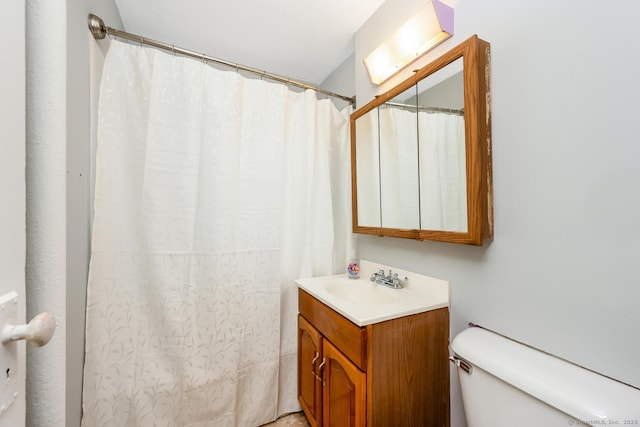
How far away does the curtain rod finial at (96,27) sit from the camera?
1024 mm

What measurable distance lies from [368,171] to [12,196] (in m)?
1.40

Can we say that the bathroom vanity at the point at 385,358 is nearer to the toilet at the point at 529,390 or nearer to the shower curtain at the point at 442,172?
the toilet at the point at 529,390

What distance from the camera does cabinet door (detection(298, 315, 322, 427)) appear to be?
4.02ft

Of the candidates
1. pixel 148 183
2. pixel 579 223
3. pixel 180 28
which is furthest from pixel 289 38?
pixel 579 223

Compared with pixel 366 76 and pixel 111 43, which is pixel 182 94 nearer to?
pixel 111 43

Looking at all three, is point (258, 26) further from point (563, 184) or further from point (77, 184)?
point (563, 184)

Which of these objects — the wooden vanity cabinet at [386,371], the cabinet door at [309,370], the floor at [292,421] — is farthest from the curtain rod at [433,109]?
the floor at [292,421]

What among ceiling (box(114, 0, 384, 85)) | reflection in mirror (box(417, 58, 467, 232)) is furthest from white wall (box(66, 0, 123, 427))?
reflection in mirror (box(417, 58, 467, 232))

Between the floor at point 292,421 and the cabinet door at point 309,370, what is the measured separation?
0.12 metres

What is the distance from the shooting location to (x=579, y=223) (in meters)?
0.70

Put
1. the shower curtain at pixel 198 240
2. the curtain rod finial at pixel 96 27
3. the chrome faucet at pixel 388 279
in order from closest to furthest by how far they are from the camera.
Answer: the curtain rod finial at pixel 96 27 → the shower curtain at pixel 198 240 → the chrome faucet at pixel 388 279

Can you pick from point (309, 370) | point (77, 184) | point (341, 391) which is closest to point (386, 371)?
point (341, 391)

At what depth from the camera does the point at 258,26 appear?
4.90 ft

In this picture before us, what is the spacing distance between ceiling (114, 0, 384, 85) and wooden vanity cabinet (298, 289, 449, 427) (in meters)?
1.60
